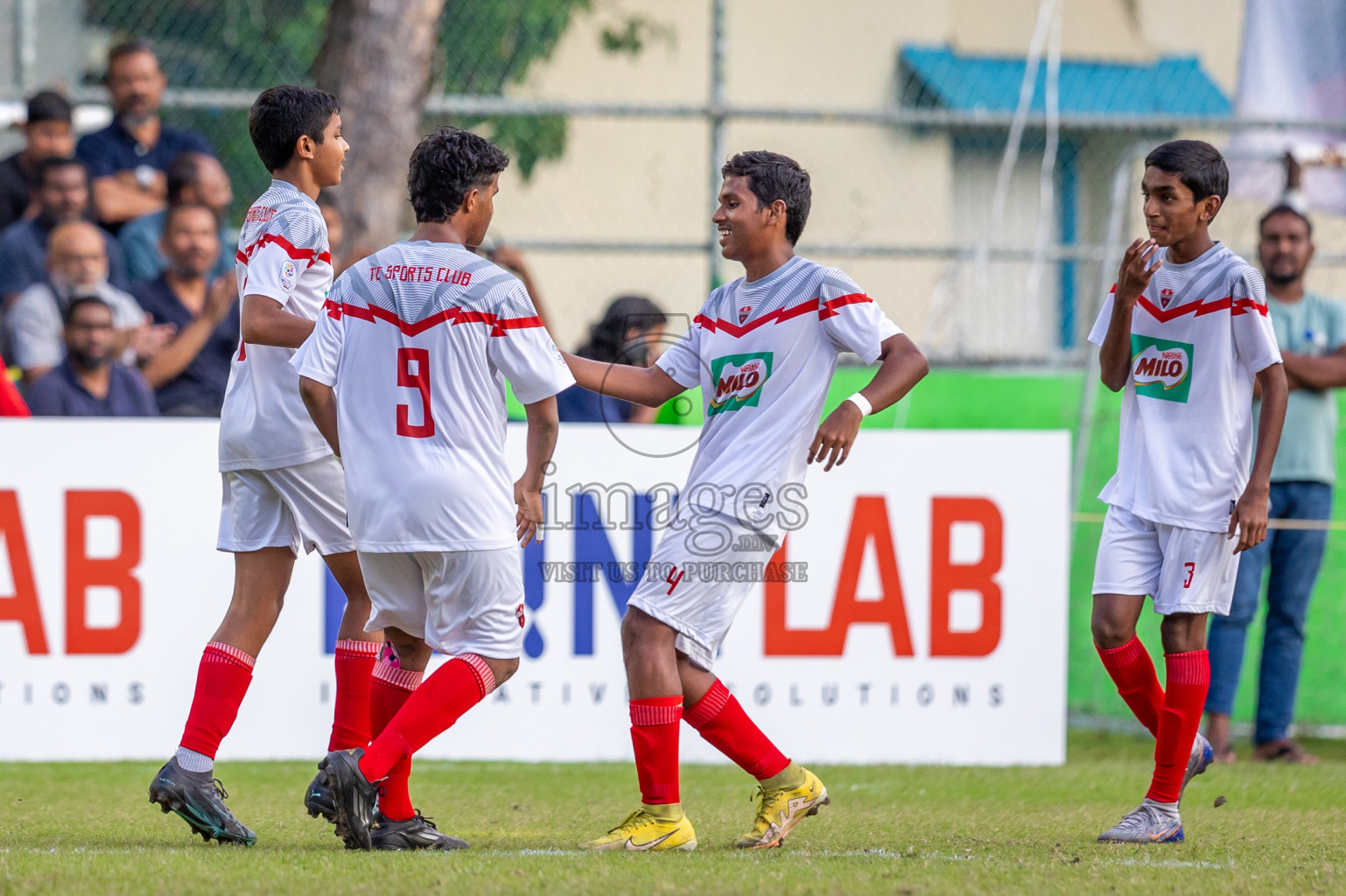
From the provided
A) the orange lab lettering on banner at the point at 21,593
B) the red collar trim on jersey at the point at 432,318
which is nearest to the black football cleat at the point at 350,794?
the red collar trim on jersey at the point at 432,318

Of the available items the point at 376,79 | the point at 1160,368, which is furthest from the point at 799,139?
the point at 1160,368

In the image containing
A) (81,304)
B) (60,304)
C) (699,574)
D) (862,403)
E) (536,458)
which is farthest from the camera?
(60,304)

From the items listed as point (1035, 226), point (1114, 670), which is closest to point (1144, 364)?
point (1114, 670)

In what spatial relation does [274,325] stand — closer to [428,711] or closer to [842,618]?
[428,711]

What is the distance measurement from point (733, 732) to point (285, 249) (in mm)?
1852

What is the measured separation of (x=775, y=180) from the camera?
4.44 m

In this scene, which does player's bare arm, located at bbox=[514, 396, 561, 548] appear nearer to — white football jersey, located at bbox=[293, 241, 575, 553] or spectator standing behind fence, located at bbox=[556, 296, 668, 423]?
white football jersey, located at bbox=[293, 241, 575, 553]

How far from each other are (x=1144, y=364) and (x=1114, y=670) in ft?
3.13

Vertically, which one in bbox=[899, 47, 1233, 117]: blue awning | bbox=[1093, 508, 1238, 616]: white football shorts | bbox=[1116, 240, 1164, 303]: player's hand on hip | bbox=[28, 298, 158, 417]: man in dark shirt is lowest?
bbox=[1093, 508, 1238, 616]: white football shorts

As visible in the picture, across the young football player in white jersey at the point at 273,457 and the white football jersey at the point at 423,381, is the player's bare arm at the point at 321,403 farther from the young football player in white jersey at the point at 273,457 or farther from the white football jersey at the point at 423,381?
the young football player in white jersey at the point at 273,457

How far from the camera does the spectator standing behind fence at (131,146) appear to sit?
8.09 m

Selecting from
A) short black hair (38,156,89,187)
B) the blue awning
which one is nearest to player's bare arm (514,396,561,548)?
short black hair (38,156,89,187)

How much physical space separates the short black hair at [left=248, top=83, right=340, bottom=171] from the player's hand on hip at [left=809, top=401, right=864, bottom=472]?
168 cm

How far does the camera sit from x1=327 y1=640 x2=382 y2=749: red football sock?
452cm
